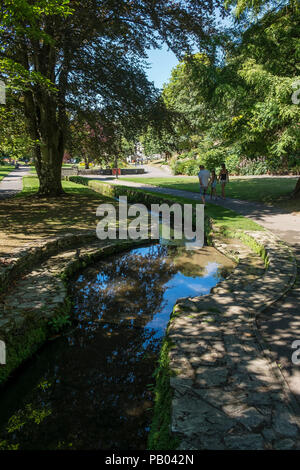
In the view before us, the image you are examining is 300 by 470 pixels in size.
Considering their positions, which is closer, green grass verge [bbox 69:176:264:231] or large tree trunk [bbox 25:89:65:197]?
green grass verge [bbox 69:176:264:231]

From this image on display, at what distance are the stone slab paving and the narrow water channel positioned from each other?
0.65 m

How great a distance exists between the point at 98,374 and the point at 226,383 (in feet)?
5.84

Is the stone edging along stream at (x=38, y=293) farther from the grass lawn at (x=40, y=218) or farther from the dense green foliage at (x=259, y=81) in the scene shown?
Answer: the dense green foliage at (x=259, y=81)

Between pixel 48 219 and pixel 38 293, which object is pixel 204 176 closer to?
pixel 48 219

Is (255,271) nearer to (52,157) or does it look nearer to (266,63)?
(266,63)

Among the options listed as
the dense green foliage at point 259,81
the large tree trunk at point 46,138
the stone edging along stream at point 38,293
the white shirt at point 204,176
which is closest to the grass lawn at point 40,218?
the stone edging along stream at point 38,293

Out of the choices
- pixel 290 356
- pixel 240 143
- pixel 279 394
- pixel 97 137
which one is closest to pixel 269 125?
pixel 240 143

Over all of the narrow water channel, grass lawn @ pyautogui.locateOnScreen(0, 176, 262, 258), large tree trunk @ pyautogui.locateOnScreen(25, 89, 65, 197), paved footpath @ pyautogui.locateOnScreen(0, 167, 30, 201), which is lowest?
the narrow water channel

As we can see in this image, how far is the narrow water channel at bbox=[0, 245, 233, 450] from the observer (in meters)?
3.11

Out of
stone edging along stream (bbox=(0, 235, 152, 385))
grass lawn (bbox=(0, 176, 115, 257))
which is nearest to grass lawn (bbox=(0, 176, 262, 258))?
grass lawn (bbox=(0, 176, 115, 257))

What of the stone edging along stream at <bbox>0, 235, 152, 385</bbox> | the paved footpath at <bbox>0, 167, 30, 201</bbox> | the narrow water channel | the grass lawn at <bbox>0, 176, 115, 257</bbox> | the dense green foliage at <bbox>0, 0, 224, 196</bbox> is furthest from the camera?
the paved footpath at <bbox>0, 167, 30, 201</bbox>

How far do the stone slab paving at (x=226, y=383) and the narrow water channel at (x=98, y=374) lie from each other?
0.65 m

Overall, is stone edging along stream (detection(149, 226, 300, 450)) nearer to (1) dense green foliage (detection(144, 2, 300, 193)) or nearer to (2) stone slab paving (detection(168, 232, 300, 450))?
(2) stone slab paving (detection(168, 232, 300, 450))

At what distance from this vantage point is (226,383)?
3.08 meters
